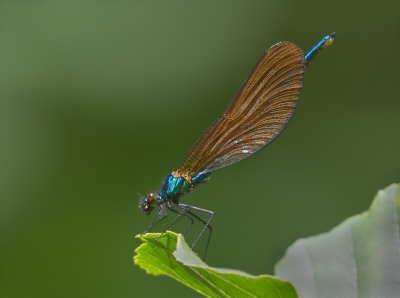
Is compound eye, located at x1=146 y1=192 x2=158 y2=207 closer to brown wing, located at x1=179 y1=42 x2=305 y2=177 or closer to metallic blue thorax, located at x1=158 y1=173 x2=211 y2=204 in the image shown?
metallic blue thorax, located at x1=158 y1=173 x2=211 y2=204

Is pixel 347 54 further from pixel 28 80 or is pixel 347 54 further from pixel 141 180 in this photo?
pixel 28 80

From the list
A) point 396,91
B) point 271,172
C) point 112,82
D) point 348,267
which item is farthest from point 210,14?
point 348,267

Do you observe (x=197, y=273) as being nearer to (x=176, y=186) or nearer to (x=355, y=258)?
(x=355, y=258)

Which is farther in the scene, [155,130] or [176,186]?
[155,130]

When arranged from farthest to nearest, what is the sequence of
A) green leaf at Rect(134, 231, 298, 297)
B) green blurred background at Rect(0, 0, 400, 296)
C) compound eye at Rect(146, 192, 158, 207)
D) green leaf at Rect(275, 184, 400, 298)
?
green blurred background at Rect(0, 0, 400, 296)
compound eye at Rect(146, 192, 158, 207)
green leaf at Rect(275, 184, 400, 298)
green leaf at Rect(134, 231, 298, 297)

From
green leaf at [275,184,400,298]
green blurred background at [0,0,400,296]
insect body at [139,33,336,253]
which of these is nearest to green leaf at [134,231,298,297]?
green leaf at [275,184,400,298]

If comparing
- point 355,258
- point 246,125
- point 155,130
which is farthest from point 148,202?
point 155,130
